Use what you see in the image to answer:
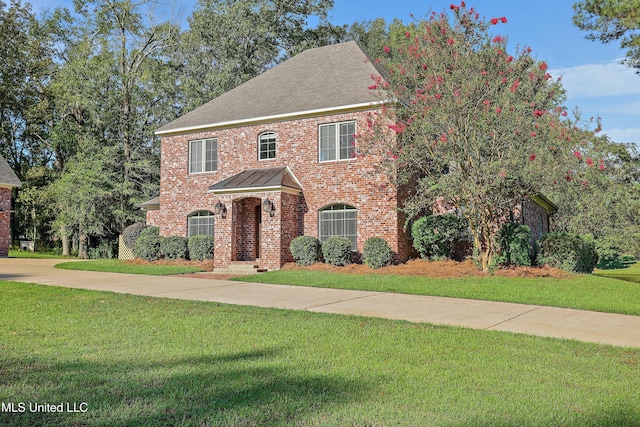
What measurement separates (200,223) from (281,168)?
4.39 m

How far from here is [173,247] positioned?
18984 mm

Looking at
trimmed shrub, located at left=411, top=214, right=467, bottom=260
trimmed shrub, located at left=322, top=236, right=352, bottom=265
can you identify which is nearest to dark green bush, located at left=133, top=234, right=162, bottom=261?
trimmed shrub, located at left=322, top=236, right=352, bottom=265

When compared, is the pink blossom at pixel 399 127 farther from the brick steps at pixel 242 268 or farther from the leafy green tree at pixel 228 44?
the leafy green tree at pixel 228 44

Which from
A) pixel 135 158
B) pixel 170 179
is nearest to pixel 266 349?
pixel 170 179

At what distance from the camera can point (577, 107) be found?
1441 centimetres

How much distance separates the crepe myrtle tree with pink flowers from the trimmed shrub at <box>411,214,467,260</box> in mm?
1534

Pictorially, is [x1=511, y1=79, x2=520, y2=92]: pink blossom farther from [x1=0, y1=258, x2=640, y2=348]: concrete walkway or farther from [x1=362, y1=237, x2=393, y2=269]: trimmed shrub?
[x1=0, y1=258, x2=640, y2=348]: concrete walkway

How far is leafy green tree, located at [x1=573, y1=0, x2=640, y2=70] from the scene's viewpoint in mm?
12641

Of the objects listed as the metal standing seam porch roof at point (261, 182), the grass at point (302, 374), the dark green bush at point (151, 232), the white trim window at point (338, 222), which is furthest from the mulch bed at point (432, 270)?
the grass at point (302, 374)

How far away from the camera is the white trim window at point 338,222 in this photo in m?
16.7

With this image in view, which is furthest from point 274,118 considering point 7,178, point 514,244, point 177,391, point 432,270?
point 7,178

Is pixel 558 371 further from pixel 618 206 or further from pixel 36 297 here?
pixel 618 206

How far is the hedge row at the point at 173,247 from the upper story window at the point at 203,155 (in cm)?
308

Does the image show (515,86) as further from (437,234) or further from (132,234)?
(132,234)
